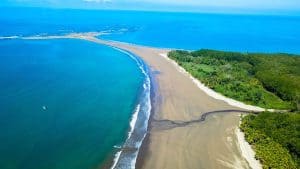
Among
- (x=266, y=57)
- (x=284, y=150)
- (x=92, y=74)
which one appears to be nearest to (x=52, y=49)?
(x=92, y=74)

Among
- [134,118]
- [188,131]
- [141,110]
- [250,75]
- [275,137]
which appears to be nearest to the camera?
[275,137]

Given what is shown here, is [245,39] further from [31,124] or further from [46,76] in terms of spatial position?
[31,124]

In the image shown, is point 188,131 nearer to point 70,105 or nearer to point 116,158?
point 116,158

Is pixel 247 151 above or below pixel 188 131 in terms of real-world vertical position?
above

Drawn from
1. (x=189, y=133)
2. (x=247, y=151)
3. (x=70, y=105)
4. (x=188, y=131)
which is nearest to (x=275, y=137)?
(x=247, y=151)

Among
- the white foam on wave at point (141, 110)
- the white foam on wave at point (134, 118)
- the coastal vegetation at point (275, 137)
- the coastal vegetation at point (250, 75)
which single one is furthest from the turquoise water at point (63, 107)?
the coastal vegetation at point (275, 137)
